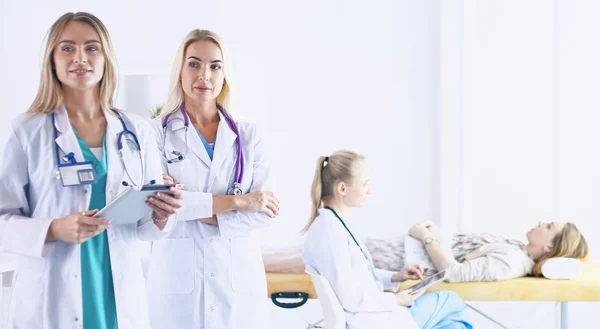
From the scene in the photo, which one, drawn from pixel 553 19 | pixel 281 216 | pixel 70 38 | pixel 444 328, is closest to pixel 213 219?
pixel 70 38

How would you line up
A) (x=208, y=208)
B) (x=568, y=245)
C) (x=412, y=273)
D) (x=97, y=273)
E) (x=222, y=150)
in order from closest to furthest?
(x=97, y=273) → (x=208, y=208) → (x=222, y=150) → (x=412, y=273) → (x=568, y=245)

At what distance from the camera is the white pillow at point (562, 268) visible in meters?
3.14

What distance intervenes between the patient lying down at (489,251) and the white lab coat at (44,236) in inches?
69.5

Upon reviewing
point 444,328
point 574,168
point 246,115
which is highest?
point 246,115

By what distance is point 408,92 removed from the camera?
4.69 metres

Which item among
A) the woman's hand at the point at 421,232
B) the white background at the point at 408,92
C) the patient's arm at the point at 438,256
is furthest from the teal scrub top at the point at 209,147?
the white background at the point at 408,92

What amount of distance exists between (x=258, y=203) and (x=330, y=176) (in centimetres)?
79

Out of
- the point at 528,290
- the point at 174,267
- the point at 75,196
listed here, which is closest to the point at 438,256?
the point at 528,290

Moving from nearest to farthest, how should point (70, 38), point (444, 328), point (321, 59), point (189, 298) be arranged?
point (70, 38)
point (189, 298)
point (444, 328)
point (321, 59)

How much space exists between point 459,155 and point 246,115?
4.74 ft

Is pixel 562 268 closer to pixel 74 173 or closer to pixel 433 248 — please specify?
pixel 433 248

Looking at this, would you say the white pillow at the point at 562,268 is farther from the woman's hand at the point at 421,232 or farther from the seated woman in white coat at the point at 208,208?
the seated woman in white coat at the point at 208,208

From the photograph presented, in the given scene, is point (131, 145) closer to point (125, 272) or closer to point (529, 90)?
point (125, 272)

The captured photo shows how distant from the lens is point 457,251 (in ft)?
11.8
